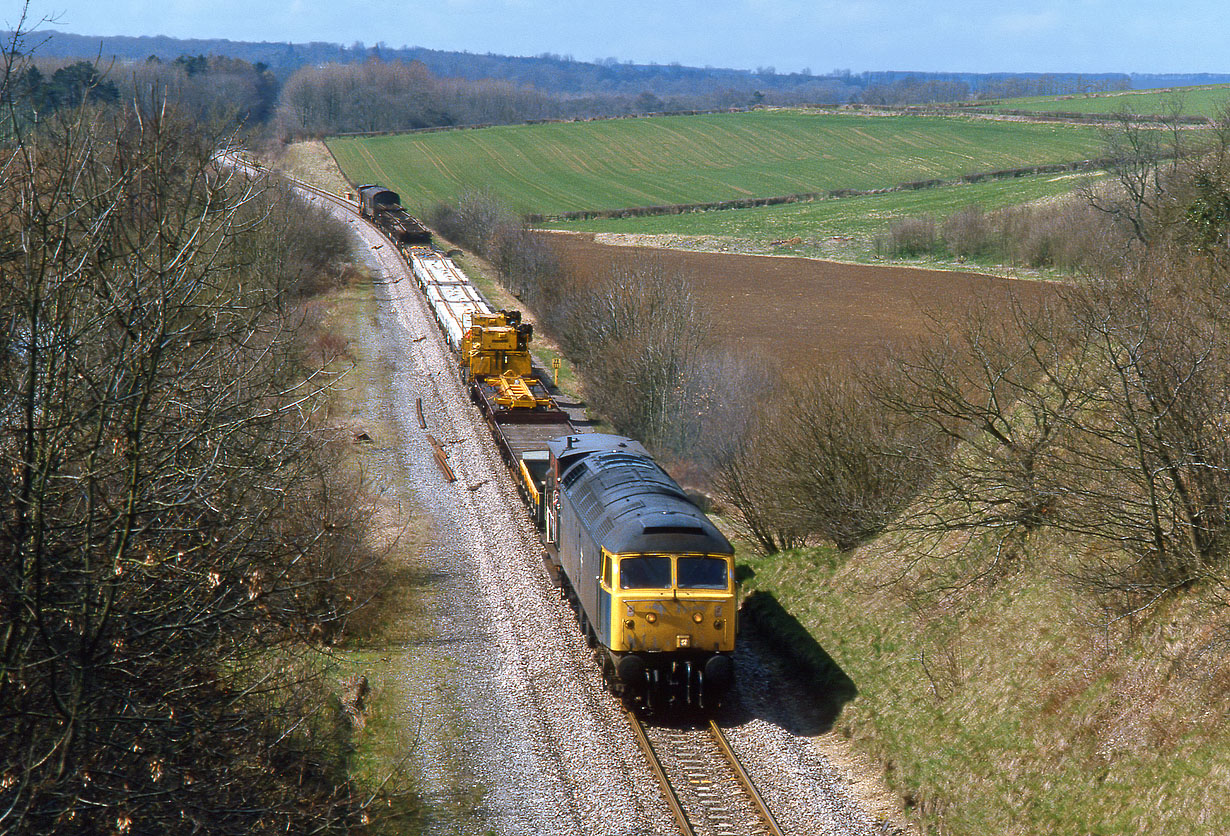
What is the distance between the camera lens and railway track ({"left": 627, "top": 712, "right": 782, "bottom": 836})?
13195mm

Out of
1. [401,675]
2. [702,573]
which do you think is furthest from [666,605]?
[401,675]

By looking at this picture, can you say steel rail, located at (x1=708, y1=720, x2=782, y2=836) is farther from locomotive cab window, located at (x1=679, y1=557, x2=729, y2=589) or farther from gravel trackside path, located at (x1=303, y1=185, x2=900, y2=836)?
locomotive cab window, located at (x1=679, y1=557, x2=729, y2=589)

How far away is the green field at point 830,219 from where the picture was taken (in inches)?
3120

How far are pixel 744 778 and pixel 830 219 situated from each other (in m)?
79.7

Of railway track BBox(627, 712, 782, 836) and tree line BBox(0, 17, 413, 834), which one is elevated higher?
tree line BBox(0, 17, 413, 834)

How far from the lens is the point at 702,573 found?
1616 cm

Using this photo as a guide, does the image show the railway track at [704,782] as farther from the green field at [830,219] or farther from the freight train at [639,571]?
the green field at [830,219]

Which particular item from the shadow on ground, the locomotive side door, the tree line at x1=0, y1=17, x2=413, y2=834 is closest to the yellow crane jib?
the shadow on ground

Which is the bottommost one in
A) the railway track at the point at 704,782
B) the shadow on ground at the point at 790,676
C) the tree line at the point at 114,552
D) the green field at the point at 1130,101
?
the shadow on ground at the point at 790,676

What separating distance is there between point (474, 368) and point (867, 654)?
20497 millimetres

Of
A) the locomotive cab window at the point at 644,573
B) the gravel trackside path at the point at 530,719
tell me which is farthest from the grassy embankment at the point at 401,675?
the locomotive cab window at the point at 644,573

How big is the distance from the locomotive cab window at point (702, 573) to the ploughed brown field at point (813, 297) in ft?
69.8

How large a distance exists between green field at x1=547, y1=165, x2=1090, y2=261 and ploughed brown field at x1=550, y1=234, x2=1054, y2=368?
5.76 metres

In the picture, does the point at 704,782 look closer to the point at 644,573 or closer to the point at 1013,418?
the point at 644,573
